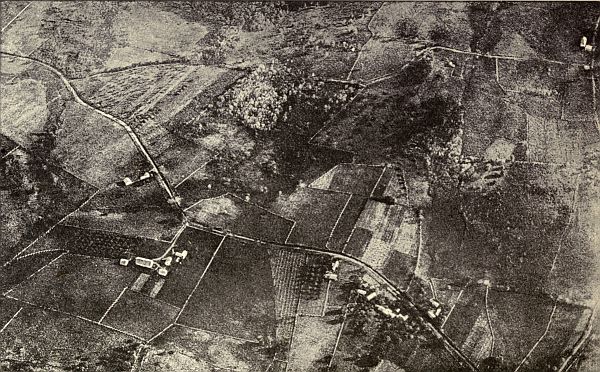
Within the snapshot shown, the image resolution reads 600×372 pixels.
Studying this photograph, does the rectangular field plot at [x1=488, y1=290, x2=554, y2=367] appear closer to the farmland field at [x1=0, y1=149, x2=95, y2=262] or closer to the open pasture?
the open pasture

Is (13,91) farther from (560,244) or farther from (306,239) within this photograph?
(560,244)

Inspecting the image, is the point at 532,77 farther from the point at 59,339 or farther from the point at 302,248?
the point at 59,339

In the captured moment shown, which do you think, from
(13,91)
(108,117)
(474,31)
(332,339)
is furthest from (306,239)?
(13,91)

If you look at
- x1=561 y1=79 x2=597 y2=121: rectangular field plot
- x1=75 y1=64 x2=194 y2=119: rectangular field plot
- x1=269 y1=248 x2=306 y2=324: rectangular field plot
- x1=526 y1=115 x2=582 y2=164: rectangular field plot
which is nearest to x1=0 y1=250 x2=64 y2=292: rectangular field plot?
x1=75 y1=64 x2=194 y2=119: rectangular field plot

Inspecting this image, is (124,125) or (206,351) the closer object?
(206,351)

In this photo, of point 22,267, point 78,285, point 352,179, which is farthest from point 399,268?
point 22,267

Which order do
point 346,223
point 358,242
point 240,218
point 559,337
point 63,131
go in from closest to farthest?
1. point 559,337
2. point 358,242
3. point 346,223
4. point 240,218
5. point 63,131
